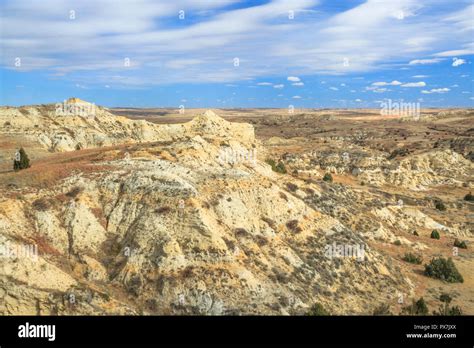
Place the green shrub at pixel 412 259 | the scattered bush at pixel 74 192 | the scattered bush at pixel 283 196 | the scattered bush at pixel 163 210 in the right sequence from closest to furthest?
the scattered bush at pixel 163 210 → the scattered bush at pixel 74 192 → the scattered bush at pixel 283 196 → the green shrub at pixel 412 259

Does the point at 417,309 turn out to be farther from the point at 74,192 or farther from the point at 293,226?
the point at 74,192

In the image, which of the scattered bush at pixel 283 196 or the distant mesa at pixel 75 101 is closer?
the scattered bush at pixel 283 196

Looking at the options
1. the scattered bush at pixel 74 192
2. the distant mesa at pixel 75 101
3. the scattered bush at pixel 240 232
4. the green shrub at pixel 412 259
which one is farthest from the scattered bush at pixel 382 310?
the distant mesa at pixel 75 101

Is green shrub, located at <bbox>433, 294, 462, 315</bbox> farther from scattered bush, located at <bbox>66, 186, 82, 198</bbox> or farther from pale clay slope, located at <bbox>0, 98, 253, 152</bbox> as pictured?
pale clay slope, located at <bbox>0, 98, 253, 152</bbox>

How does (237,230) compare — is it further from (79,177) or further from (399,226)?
(399,226)

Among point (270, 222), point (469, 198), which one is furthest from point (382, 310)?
point (469, 198)

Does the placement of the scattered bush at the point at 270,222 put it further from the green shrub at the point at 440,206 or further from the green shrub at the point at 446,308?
the green shrub at the point at 440,206
